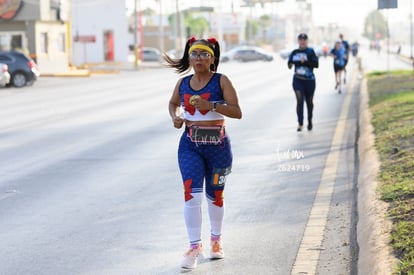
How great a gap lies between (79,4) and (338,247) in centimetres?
6728

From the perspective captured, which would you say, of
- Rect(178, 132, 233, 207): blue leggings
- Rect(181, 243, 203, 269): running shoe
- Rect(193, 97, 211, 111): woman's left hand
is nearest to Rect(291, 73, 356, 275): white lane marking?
Rect(181, 243, 203, 269): running shoe

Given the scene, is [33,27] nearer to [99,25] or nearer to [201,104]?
[99,25]

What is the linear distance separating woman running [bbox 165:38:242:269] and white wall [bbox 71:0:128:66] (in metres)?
66.7

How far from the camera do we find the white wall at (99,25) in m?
73.4

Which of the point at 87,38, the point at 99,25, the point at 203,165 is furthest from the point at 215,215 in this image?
the point at 99,25

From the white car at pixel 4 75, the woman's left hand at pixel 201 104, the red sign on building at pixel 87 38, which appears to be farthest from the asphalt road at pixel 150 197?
the red sign on building at pixel 87 38

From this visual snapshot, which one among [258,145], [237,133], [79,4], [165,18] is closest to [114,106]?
[237,133]

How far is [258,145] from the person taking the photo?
14602mm

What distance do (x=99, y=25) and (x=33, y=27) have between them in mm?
20798

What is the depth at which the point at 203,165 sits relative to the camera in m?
6.88

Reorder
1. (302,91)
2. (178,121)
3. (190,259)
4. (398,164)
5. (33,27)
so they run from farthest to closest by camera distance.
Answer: (33,27)
(302,91)
(398,164)
(178,121)
(190,259)

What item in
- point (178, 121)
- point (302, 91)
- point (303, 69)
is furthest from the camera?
point (302, 91)

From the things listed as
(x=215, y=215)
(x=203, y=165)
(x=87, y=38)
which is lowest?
(x=215, y=215)

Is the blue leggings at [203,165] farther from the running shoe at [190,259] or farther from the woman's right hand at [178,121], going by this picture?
the running shoe at [190,259]
